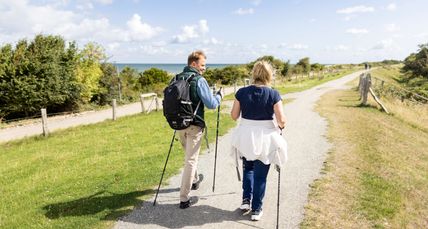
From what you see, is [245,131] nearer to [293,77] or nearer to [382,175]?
[382,175]

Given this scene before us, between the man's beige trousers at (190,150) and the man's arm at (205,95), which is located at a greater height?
the man's arm at (205,95)

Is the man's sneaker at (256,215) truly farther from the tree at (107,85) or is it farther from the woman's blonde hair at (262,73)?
the tree at (107,85)

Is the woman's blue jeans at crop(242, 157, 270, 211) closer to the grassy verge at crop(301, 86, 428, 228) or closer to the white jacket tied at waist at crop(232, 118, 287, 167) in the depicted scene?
the white jacket tied at waist at crop(232, 118, 287, 167)

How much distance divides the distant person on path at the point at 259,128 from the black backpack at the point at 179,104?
71 cm

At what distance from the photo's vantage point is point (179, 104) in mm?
5230

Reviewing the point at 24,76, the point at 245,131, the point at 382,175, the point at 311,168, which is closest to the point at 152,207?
the point at 245,131

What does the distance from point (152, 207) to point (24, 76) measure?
830 inches

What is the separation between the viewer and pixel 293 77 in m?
55.0

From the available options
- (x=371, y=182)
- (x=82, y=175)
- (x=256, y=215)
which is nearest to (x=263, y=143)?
(x=256, y=215)

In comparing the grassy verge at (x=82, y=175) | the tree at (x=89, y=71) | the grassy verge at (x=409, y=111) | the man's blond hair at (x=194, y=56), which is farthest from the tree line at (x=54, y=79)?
the man's blond hair at (x=194, y=56)

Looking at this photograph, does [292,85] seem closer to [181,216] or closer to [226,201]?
[226,201]

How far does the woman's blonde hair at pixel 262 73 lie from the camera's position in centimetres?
483

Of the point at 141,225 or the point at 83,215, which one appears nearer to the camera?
the point at 141,225

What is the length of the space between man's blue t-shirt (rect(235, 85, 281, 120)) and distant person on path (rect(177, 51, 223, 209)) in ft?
1.92
